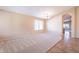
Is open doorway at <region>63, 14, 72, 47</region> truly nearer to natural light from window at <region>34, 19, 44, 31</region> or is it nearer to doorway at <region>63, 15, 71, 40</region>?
doorway at <region>63, 15, 71, 40</region>

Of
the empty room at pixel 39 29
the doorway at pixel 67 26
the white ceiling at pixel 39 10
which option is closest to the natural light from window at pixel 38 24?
the empty room at pixel 39 29

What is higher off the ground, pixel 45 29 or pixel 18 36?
pixel 45 29

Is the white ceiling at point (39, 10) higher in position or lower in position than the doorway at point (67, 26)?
higher

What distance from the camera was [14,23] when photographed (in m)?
1.90

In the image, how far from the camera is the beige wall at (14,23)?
6.02ft

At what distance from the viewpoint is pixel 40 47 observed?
6.21 ft

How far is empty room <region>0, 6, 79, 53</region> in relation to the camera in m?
1.84

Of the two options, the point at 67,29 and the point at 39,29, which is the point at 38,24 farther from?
the point at 67,29

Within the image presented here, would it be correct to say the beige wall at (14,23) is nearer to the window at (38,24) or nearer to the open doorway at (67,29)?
the window at (38,24)

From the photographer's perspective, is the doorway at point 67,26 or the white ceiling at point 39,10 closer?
the white ceiling at point 39,10
